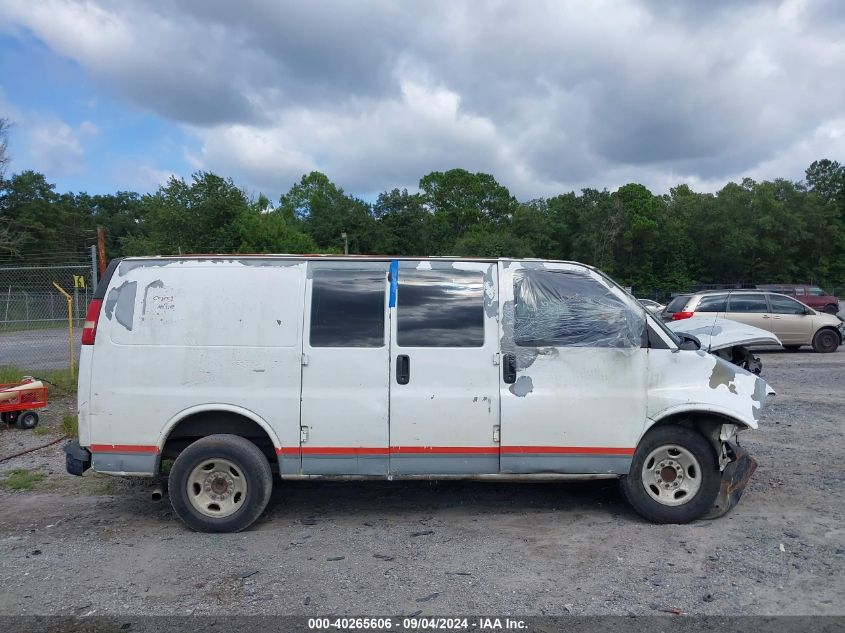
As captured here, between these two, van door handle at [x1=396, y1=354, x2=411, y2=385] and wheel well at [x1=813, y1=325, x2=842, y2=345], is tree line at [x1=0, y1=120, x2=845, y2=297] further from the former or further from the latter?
van door handle at [x1=396, y1=354, x2=411, y2=385]

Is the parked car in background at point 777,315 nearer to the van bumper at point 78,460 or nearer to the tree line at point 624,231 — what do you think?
the van bumper at point 78,460

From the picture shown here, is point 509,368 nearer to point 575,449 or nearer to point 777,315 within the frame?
point 575,449

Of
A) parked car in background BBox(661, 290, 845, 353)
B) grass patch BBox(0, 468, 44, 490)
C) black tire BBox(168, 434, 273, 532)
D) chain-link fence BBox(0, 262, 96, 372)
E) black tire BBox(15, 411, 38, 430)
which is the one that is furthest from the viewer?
parked car in background BBox(661, 290, 845, 353)

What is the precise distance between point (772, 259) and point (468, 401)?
61.5 m

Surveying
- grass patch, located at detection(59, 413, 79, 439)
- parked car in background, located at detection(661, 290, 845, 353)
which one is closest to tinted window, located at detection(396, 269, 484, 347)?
grass patch, located at detection(59, 413, 79, 439)

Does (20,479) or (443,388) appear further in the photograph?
(20,479)

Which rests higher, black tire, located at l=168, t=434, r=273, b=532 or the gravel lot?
the gravel lot

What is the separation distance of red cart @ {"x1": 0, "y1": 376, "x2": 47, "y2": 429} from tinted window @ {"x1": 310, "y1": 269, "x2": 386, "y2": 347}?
5682mm

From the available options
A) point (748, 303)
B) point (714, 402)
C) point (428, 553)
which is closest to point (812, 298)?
point (748, 303)

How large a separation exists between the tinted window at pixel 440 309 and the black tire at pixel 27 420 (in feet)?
21.2

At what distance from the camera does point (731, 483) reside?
5094mm

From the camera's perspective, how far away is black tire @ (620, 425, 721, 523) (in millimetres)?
4965

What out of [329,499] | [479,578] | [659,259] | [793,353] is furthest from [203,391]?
[659,259]

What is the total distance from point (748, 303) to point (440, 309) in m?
14.4
